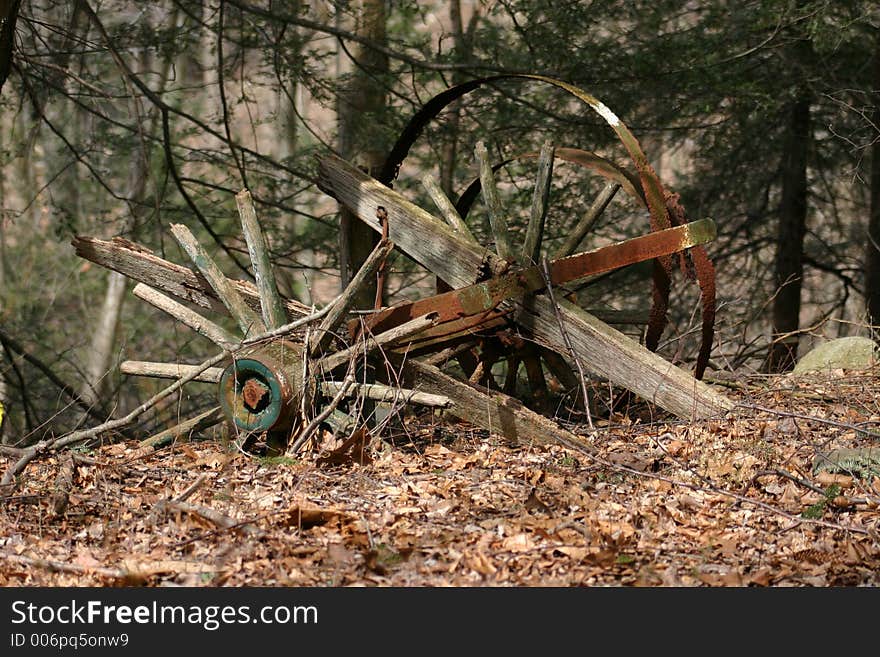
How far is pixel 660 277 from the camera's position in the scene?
645 cm

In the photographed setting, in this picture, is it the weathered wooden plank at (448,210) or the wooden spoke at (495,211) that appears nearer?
the wooden spoke at (495,211)

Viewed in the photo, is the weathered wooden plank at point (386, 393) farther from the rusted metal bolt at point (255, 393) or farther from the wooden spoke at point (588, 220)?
the wooden spoke at point (588, 220)

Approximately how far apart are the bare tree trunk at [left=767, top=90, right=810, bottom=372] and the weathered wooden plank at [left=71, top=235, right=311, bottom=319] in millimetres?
6732

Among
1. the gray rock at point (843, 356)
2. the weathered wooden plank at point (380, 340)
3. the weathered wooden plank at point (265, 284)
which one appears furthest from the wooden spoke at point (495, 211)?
the gray rock at point (843, 356)

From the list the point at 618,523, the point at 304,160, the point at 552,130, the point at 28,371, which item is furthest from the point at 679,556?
the point at 28,371

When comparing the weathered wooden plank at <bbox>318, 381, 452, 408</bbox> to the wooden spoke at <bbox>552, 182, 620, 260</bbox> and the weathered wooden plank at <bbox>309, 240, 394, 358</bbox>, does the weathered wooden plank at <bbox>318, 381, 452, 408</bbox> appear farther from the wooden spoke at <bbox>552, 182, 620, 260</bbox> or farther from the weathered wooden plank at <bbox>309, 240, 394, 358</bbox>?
the wooden spoke at <bbox>552, 182, 620, 260</bbox>

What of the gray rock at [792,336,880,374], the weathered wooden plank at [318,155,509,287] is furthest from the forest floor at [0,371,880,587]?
the gray rock at [792,336,880,374]

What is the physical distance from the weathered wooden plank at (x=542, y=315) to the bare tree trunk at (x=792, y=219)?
224 inches

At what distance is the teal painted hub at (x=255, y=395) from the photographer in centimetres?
600

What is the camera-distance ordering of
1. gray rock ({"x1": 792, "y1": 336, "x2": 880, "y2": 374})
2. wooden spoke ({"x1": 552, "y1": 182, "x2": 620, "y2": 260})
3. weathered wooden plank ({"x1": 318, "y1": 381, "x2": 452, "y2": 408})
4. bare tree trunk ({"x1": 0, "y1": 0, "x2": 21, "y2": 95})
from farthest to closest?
1. gray rock ({"x1": 792, "y1": 336, "x2": 880, "y2": 374})
2. wooden spoke ({"x1": 552, "y1": 182, "x2": 620, "y2": 260})
3. bare tree trunk ({"x1": 0, "y1": 0, "x2": 21, "y2": 95})
4. weathered wooden plank ({"x1": 318, "y1": 381, "x2": 452, "y2": 408})

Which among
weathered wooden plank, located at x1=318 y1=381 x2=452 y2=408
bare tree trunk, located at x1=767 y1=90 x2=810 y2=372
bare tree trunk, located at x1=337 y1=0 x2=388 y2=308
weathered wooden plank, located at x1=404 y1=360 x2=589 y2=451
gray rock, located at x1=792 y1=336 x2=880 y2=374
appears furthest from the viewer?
bare tree trunk, located at x1=767 y1=90 x2=810 y2=372

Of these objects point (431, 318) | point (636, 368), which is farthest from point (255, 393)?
point (636, 368)

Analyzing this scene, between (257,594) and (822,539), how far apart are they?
8.18ft

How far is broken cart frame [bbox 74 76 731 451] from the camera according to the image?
6.08 metres
